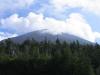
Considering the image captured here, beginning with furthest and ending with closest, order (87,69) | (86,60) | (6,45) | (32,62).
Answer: (6,45) → (32,62) → (86,60) → (87,69)

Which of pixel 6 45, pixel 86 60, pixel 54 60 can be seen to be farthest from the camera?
pixel 6 45

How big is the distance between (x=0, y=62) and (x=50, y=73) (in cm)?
2481

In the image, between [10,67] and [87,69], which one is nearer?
[87,69]

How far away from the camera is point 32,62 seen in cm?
11794

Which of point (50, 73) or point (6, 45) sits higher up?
point (6, 45)

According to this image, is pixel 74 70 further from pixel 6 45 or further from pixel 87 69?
pixel 6 45

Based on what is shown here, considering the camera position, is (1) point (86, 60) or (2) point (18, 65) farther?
(2) point (18, 65)

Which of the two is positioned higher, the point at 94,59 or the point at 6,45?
the point at 6,45

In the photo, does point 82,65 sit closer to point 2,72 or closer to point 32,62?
Result: point 32,62

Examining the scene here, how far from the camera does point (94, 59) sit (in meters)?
115

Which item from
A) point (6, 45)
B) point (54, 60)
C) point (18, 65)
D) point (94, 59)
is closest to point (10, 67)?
point (18, 65)

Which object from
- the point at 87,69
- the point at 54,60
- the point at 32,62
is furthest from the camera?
the point at 32,62

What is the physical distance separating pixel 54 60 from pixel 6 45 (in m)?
94.3

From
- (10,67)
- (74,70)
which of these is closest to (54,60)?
(74,70)
